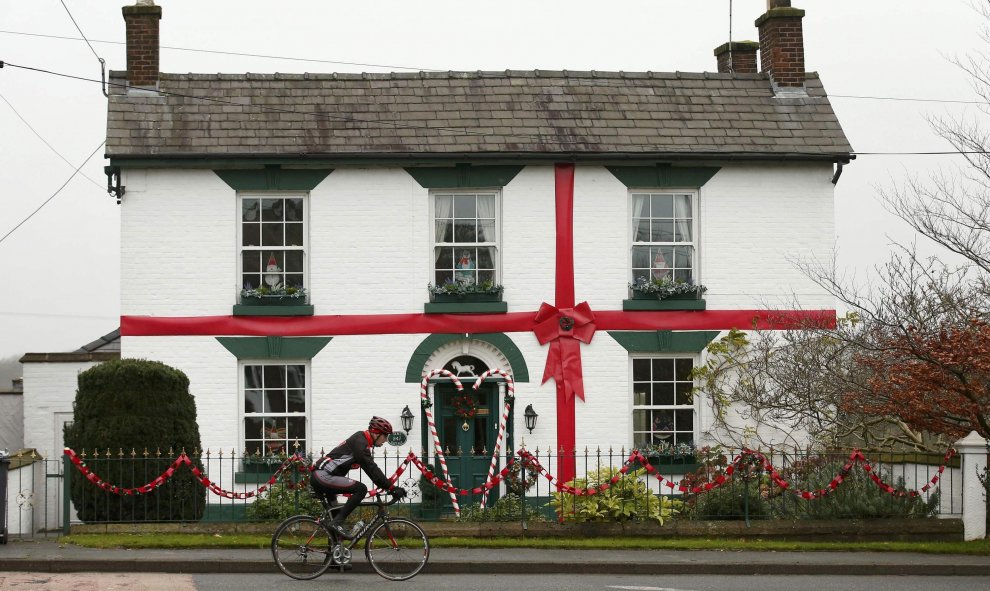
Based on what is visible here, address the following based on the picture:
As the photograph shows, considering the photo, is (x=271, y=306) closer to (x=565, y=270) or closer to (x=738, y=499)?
(x=565, y=270)

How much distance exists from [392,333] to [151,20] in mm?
6630

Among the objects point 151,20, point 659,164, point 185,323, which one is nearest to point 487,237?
point 659,164

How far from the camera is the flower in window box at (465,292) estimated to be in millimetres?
21047

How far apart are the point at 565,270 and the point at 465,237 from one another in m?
1.72

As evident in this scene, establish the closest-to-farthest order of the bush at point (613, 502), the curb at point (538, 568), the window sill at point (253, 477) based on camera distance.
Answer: the curb at point (538, 568) < the bush at point (613, 502) < the window sill at point (253, 477)

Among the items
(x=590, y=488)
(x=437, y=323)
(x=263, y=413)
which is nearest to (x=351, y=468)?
→ (x=590, y=488)

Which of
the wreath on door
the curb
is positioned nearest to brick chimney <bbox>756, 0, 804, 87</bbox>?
the wreath on door

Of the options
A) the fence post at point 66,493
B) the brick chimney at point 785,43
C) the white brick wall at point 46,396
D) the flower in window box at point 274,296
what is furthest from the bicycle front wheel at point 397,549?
the brick chimney at point 785,43

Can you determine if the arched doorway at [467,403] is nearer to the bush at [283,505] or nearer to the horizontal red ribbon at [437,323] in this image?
the horizontal red ribbon at [437,323]

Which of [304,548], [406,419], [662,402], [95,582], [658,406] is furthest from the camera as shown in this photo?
[662,402]

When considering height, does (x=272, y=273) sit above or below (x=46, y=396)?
above

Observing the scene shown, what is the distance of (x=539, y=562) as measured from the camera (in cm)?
1469

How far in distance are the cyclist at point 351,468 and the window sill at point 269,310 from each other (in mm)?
7378

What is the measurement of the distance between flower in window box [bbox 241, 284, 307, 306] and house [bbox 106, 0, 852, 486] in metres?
0.04
